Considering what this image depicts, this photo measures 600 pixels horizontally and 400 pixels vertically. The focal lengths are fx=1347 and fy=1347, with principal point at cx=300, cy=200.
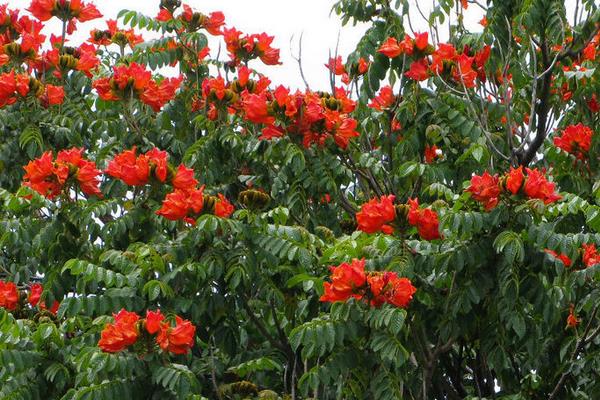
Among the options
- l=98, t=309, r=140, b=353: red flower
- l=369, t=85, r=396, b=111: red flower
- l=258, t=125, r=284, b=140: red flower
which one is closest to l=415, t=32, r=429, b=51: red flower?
l=369, t=85, r=396, b=111: red flower

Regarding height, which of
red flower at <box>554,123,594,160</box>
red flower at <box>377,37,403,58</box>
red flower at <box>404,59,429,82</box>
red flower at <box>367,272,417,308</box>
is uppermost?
red flower at <box>377,37,403,58</box>

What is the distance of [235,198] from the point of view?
22.7ft

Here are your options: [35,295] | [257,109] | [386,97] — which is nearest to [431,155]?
[386,97]

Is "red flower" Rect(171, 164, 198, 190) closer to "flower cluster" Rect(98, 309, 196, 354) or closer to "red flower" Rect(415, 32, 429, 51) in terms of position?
"flower cluster" Rect(98, 309, 196, 354)

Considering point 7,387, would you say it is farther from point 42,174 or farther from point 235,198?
point 235,198

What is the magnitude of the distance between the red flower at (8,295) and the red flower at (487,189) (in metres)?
2.33

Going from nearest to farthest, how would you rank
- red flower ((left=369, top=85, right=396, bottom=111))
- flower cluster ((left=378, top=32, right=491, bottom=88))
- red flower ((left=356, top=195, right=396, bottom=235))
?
red flower ((left=356, top=195, right=396, bottom=235)) → flower cluster ((left=378, top=32, right=491, bottom=88)) → red flower ((left=369, top=85, right=396, bottom=111))

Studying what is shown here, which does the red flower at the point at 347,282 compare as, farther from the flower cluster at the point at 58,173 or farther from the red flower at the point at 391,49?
the red flower at the point at 391,49

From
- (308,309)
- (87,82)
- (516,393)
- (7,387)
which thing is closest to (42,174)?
(7,387)

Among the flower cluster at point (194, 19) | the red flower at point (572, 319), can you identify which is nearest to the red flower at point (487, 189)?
the red flower at point (572, 319)

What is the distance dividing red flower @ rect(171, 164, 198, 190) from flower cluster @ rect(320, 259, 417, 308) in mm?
935

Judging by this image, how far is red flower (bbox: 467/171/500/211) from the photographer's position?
5254 millimetres

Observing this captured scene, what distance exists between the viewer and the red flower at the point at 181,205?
18.4ft

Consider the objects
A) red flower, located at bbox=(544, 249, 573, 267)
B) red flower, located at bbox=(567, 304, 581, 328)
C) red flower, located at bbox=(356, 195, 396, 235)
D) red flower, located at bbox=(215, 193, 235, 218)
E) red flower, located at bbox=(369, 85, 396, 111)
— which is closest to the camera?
red flower, located at bbox=(356, 195, 396, 235)
